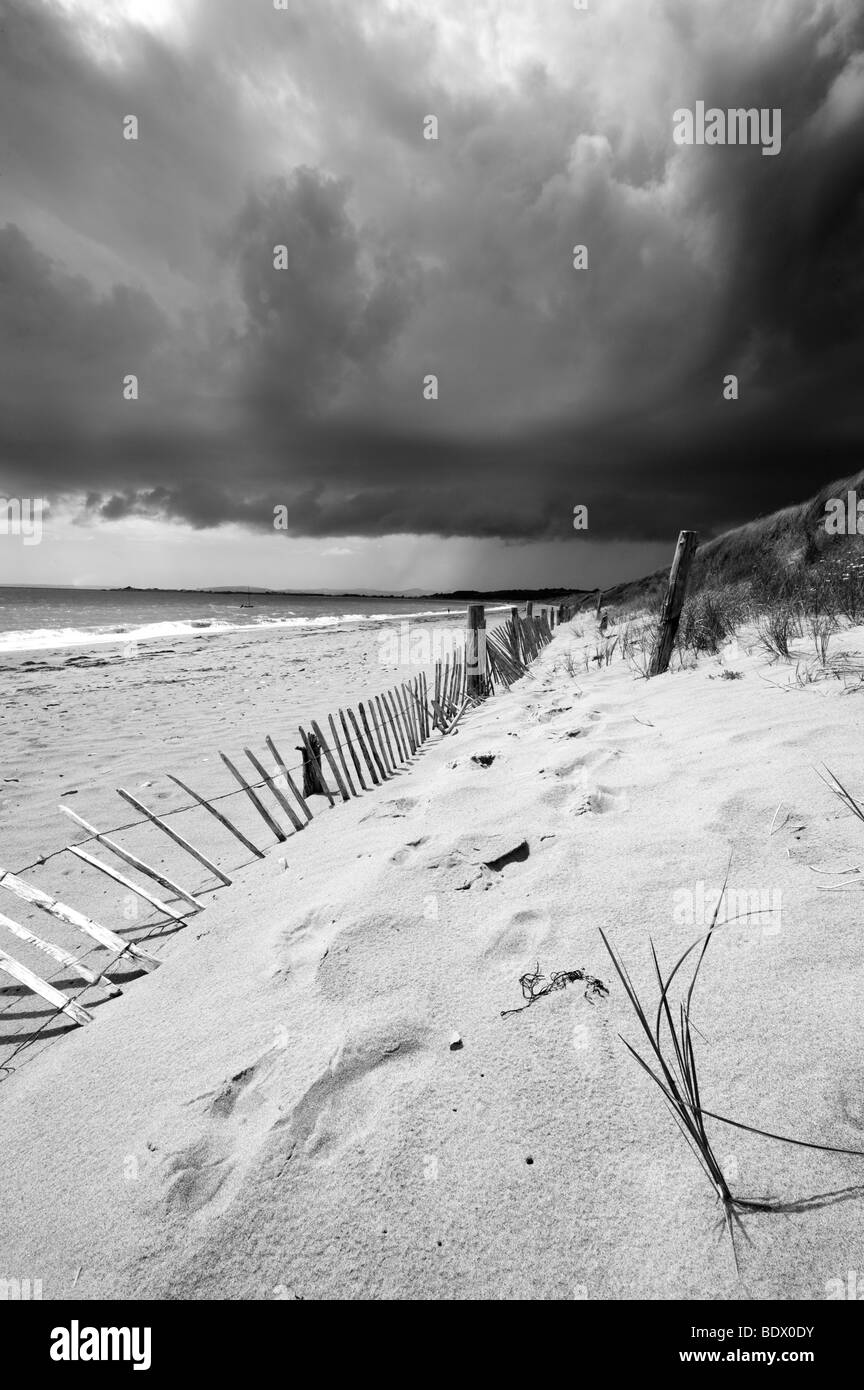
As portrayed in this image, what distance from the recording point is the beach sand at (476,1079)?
1049mm

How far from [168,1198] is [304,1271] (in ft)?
1.31

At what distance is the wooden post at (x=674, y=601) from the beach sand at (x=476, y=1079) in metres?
3.00

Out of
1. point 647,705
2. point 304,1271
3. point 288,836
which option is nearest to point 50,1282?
point 304,1271

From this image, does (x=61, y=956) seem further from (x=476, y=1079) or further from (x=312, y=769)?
(x=312, y=769)

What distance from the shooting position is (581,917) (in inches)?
73.1

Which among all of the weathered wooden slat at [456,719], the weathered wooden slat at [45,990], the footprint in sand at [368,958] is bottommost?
the weathered wooden slat at [45,990]

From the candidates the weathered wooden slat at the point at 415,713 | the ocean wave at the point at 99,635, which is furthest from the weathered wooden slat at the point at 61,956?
the ocean wave at the point at 99,635

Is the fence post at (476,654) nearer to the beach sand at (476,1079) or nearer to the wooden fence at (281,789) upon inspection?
the wooden fence at (281,789)

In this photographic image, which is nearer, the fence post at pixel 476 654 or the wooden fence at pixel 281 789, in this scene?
the wooden fence at pixel 281 789

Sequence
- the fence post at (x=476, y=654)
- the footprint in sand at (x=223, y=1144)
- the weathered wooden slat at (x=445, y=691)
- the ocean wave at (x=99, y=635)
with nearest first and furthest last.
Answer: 1. the footprint in sand at (x=223, y=1144)
2. the weathered wooden slat at (x=445, y=691)
3. the fence post at (x=476, y=654)
4. the ocean wave at (x=99, y=635)

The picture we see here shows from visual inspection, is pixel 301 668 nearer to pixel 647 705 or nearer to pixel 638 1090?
pixel 647 705

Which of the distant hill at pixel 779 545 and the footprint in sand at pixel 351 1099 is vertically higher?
the distant hill at pixel 779 545

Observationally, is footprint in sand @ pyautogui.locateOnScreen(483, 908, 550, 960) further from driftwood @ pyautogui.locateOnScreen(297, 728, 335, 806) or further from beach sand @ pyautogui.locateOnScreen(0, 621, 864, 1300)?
driftwood @ pyautogui.locateOnScreen(297, 728, 335, 806)

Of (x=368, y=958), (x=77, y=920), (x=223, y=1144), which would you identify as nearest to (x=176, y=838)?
(x=77, y=920)
